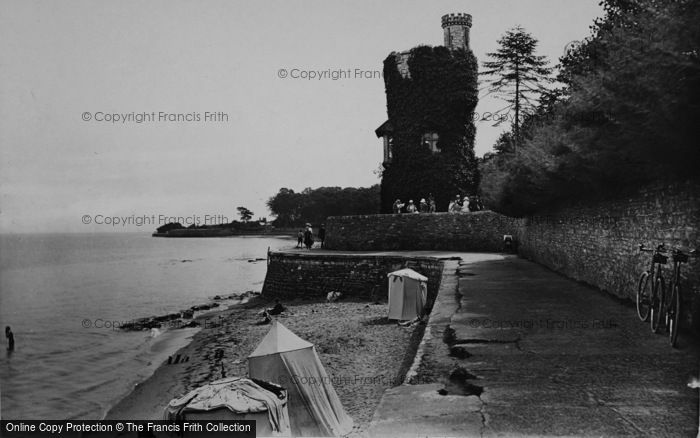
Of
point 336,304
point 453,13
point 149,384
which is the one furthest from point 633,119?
point 453,13

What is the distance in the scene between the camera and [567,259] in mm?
14273

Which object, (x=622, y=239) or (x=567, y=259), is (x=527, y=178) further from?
(x=622, y=239)

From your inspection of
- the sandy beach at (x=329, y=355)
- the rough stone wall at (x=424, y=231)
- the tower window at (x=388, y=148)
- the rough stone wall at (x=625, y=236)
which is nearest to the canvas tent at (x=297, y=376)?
the sandy beach at (x=329, y=355)

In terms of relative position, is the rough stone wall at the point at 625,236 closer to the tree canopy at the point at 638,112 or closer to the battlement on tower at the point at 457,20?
the tree canopy at the point at 638,112

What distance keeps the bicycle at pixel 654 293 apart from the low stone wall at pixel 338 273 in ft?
37.3

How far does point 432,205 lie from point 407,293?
15228 mm

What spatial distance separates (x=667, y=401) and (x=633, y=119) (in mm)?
4259

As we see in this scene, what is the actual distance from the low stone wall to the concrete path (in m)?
11.1

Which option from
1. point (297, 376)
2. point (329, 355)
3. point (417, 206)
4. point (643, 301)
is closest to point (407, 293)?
point (329, 355)

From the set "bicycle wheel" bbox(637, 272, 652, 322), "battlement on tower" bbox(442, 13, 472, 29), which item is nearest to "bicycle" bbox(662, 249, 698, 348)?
"bicycle wheel" bbox(637, 272, 652, 322)

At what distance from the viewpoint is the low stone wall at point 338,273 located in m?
20.9

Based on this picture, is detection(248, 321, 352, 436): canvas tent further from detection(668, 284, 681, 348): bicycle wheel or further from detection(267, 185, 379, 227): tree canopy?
detection(267, 185, 379, 227): tree canopy

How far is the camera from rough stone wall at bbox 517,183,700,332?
688 cm

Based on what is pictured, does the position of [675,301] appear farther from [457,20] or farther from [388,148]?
[457,20]
